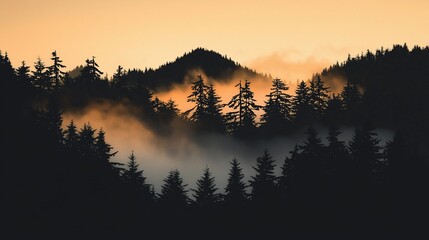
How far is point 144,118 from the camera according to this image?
117438mm

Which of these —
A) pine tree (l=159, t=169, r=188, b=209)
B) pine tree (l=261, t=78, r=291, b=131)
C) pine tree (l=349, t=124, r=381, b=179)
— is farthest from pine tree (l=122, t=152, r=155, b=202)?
pine tree (l=261, t=78, r=291, b=131)

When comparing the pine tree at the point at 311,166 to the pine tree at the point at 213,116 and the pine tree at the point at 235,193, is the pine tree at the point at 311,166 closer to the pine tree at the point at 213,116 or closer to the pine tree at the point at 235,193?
the pine tree at the point at 235,193

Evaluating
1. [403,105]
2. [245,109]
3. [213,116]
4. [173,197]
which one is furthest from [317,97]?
[173,197]

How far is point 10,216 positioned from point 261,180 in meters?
26.2

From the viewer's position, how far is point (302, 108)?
107 m

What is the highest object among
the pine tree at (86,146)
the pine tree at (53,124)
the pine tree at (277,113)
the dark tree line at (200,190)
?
the pine tree at (277,113)

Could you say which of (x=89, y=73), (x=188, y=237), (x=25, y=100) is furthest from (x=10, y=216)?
(x=89, y=73)

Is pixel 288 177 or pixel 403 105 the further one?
pixel 403 105

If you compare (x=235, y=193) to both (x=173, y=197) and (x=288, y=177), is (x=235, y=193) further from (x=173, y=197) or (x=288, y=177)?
(x=173, y=197)

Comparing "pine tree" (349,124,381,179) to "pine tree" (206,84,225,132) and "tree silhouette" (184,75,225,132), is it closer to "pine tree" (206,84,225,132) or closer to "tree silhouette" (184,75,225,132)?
"pine tree" (206,84,225,132)

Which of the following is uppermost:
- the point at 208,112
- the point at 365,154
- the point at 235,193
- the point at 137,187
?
the point at 208,112

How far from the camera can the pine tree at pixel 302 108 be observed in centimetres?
10669

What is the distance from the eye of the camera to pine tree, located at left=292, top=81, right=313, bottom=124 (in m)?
107

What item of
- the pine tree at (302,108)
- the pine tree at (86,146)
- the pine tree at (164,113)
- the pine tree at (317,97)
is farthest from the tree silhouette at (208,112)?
the pine tree at (86,146)
